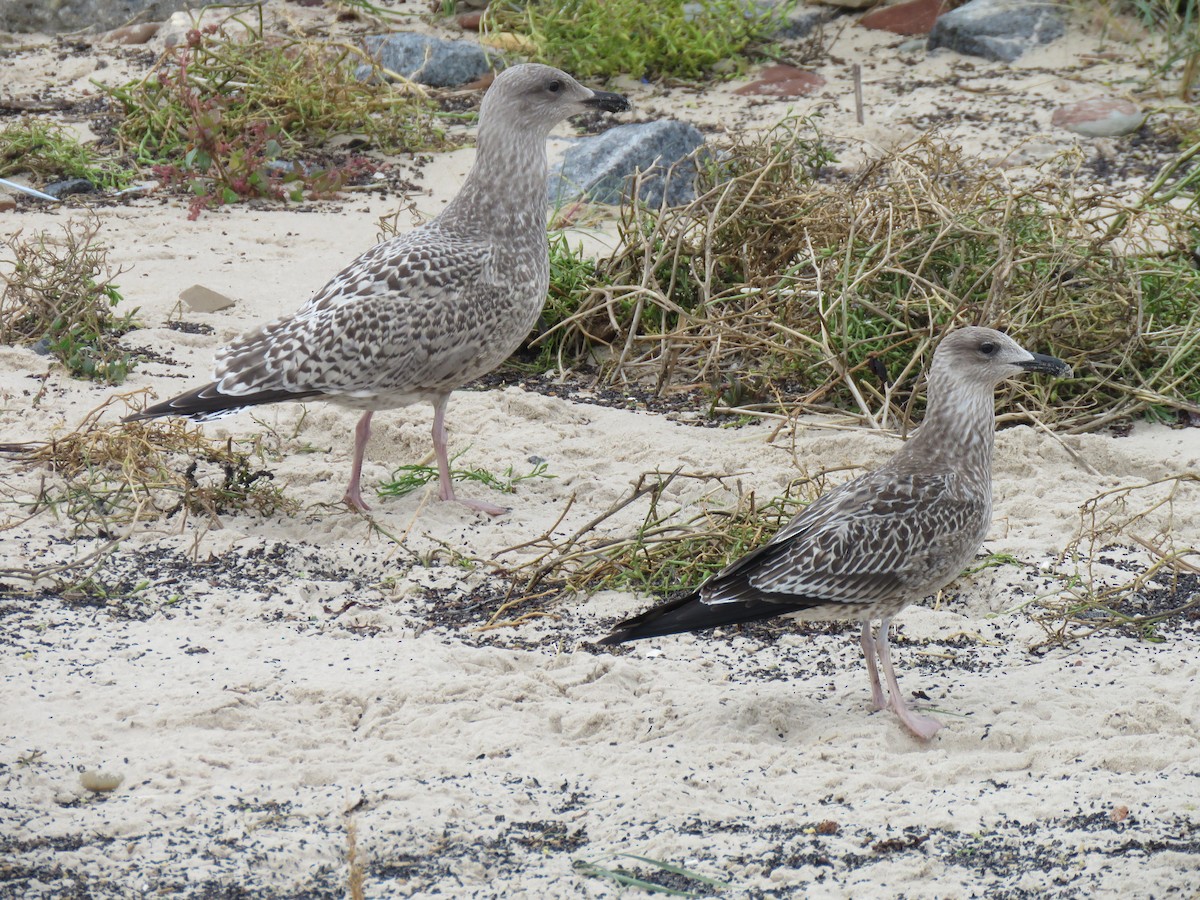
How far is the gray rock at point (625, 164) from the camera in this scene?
9.11m

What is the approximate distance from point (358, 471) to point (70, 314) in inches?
75.0

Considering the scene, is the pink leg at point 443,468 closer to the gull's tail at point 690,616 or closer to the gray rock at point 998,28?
the gull's tail at point 690,616

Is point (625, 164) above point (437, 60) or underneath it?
underneath

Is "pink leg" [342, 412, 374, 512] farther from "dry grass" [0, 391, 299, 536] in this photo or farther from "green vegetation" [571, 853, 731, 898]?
"green vegetation" [571, 853, 731, 898]

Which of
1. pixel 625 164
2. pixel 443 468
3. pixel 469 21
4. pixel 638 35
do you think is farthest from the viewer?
pixel 469 21

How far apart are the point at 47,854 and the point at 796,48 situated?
30.2ft

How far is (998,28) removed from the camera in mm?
11406

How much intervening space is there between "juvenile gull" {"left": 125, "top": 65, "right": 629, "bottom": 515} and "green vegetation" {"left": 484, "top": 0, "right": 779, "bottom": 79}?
14.5 feet

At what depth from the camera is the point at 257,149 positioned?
9391 millimetres

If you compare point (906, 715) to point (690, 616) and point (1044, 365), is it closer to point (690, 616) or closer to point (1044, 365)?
point (690, 616)

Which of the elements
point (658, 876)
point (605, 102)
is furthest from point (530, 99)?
point (658, 876)

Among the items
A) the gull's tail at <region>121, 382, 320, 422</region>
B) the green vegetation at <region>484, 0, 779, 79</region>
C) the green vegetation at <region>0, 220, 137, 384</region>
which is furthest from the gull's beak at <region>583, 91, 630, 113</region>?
the green vegetation at <region>484, 0, 779, 79</region>

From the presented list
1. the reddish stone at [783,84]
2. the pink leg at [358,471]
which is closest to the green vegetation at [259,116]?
the reddish stone at [783,84]

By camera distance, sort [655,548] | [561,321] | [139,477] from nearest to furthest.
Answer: [655,548]
[139,477]
[561,321]
